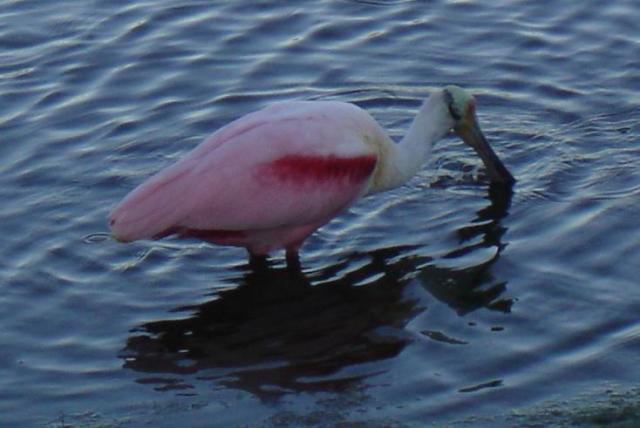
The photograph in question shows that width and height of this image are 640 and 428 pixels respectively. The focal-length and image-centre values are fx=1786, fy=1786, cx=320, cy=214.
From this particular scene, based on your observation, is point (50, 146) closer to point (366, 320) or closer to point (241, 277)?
point (241, 277)

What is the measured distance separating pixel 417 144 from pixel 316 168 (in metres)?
0.78

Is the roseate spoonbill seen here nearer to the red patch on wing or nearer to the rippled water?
the red patch on wing

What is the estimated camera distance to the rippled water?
766cm

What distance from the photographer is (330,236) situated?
9328 mm

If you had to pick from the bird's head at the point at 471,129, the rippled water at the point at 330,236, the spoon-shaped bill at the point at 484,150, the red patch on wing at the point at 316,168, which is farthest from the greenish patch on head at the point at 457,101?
the red patch on wing at the point at 316,168

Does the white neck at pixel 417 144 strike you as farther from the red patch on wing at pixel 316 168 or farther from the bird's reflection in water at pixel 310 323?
the bird's reflection in water at pixel 310 323

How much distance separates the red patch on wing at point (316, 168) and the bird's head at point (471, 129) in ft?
2.88

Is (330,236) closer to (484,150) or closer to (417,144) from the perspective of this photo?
(417,144)

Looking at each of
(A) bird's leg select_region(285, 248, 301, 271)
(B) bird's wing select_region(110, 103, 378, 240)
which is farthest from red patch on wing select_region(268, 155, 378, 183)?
(A) bird's leg select_region(285, 248, 301, 271)

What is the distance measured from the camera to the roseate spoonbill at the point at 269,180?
8.52 m

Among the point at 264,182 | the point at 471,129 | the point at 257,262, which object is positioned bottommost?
the point at 257,262

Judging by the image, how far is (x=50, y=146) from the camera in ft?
33.7

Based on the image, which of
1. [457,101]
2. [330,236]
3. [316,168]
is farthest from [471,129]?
[316,168]

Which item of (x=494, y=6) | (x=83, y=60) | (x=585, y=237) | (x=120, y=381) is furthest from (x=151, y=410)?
(x=494, y=6)
